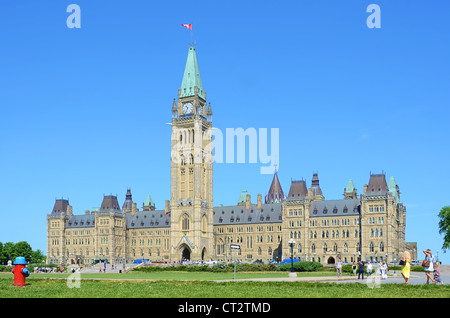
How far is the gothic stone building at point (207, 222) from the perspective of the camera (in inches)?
5221

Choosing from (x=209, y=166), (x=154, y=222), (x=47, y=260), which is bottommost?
(x=47, y=260)

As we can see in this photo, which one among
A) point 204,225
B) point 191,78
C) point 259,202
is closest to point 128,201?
point 204,225

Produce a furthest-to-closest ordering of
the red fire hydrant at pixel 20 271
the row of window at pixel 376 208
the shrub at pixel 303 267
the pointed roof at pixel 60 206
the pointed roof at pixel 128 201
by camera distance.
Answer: the pointed roof at pixel 128 201 → the pointed roof at pixel 60 206 → the row of window at pixel 376 208 → the shrub at pixel 303 267 → the red fire hydrant at pixel 20 271

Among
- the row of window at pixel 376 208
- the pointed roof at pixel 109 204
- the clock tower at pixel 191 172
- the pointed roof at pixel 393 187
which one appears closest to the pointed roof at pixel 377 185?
the row of window at pixel 376 208

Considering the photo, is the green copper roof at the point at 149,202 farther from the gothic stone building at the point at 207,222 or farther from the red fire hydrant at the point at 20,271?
the red fire hydrant at the point at 20,271

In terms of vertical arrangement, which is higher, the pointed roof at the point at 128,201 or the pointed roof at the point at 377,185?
the pointed roof at the point at 377,185

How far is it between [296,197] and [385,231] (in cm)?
2386

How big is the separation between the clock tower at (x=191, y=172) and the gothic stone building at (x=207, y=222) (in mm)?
245

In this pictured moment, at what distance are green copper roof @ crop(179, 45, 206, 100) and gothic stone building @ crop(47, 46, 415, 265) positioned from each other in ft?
0.82

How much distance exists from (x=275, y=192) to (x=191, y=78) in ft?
176

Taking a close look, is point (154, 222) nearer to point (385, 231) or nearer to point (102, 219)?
point (102, 219)

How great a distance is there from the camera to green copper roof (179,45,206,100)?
151625mm
